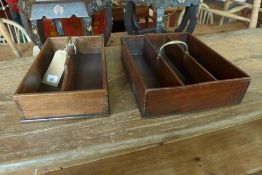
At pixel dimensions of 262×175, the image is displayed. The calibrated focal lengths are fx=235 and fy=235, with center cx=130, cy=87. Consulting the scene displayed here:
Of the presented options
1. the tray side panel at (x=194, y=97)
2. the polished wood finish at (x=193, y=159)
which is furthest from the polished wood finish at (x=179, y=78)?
the polished wood finish at (x=193, y=159)

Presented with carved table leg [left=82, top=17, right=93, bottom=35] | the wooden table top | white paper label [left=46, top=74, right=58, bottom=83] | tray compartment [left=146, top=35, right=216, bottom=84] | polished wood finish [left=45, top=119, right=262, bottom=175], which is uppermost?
carved table leg [left=82, top=17, right=93, bottom=35]

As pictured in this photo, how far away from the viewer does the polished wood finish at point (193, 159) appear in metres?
0.69

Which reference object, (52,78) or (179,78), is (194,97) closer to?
(179,78)

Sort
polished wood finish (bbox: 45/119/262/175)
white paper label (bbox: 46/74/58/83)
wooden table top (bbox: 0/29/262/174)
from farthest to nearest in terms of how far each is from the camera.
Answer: polished wood finish (bbox: 45/119/262/175) → white paper label (bbox: 46/74/58/83) → wooden table top (bbox: 0/29/262/174)

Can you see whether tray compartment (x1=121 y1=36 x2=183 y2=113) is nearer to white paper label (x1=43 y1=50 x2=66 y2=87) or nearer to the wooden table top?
the wooden table top

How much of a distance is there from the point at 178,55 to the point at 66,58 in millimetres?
290

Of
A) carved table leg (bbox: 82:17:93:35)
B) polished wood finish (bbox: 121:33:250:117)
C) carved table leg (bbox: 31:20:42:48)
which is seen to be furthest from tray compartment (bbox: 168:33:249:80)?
carved table leg (bbox: 31:20:42:48)

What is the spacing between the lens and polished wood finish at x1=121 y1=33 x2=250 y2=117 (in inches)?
18.3

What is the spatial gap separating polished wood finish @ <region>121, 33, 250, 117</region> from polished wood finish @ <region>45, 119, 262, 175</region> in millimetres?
257

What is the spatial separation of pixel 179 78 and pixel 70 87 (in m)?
0.24

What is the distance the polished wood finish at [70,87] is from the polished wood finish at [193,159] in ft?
1.00

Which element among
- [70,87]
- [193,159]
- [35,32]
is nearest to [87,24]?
[35,32]

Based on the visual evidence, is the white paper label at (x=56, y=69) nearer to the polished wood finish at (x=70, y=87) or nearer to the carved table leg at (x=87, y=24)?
the polished wood finish at (x=70, y=87)

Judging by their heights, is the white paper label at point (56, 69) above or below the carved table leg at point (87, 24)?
below
